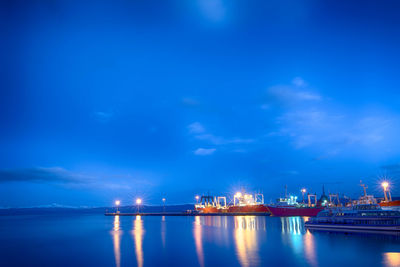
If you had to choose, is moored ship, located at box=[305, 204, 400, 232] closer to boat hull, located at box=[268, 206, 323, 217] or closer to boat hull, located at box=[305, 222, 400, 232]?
boat hull, located at box=[305, 222, 400, 232]

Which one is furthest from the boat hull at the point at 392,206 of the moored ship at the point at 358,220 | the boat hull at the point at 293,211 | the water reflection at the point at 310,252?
the boat hull at the point at 293,211

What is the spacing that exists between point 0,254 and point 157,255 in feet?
102

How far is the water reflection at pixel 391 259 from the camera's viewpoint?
1228 inches

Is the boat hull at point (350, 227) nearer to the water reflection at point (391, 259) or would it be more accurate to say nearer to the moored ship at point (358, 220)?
the moored ship at point (358, 220)

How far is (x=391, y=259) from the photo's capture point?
33000mm

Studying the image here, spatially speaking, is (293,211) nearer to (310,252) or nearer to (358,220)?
(358,220)

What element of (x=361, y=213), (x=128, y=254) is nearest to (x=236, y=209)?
(x=361, y=213)

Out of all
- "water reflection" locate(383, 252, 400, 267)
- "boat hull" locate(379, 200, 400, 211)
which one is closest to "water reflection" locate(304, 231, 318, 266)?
"water reflection" locate(383, 252, 400, 267)

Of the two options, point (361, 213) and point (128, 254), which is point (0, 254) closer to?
point (128, 254)

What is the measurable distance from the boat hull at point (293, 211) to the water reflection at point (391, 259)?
381ft

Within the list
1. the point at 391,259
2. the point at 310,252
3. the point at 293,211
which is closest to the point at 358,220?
the point at 310,252

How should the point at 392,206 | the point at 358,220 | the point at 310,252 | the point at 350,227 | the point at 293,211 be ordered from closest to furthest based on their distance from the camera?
the point at 310,252
the point at 358,220
the point at 350,227
the point at 392,206
the point at 293,211

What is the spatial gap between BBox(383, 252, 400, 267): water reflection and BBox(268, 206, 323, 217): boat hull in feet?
381

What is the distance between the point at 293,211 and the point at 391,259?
12204cm
